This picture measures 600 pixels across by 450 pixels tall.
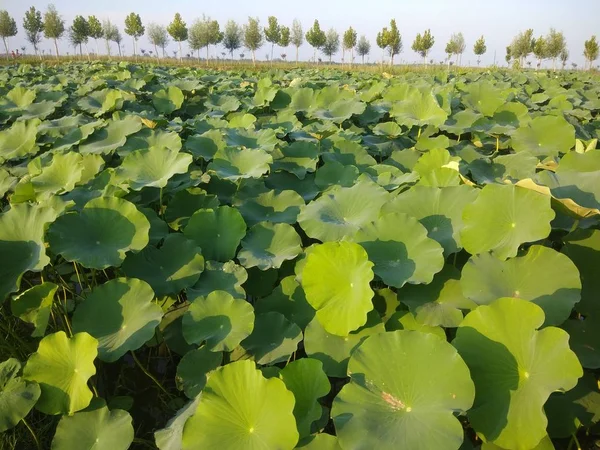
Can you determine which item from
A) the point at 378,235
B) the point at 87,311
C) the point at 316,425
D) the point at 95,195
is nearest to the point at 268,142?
the point at 95,195

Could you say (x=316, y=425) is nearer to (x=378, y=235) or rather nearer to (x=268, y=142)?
(x=378, y=235)

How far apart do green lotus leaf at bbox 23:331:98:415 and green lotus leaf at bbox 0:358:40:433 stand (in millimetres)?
20

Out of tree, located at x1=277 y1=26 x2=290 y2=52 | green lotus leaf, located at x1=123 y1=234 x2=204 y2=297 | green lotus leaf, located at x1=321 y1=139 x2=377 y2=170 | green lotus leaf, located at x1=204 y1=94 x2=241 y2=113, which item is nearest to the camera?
green lotus leaf, located at x1=123 y1=234 x2=204 y2=297

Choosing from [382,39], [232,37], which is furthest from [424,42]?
[232,37]

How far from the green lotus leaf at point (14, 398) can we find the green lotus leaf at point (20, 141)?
175 centimetres

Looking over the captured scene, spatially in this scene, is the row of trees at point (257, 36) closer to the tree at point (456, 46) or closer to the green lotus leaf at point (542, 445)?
the tree at point (456, 46)

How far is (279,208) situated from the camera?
185 centimetres

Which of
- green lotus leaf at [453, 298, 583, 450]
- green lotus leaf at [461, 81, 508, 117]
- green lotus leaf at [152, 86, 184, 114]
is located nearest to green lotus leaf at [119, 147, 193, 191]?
green lotus leaf at [453, 298, 583, 450]

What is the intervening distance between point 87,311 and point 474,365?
114 centimetres

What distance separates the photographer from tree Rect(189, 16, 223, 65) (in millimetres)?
39406

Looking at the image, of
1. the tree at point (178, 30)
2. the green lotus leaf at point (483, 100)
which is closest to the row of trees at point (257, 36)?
the tree at point (178, 30)

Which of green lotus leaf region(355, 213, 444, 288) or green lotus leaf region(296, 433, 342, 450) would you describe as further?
green lotus leaf region(355, 213, 444, 288)

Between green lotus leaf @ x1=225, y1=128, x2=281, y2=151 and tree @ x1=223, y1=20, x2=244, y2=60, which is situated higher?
tree @ x1=223, y1=20, x2=244, y2=60

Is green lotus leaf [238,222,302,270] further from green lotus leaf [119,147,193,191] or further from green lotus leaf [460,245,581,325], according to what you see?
green lotus leaf [460,245,581,325]
